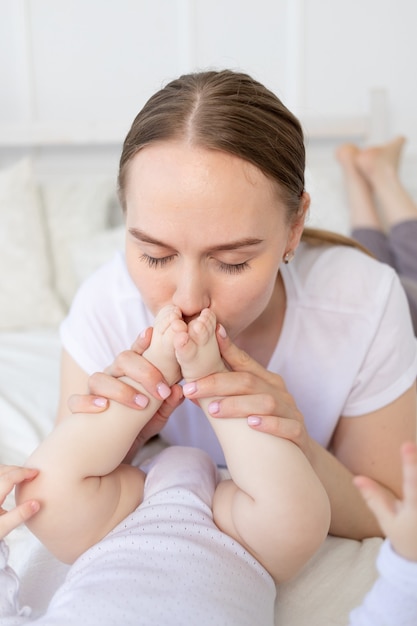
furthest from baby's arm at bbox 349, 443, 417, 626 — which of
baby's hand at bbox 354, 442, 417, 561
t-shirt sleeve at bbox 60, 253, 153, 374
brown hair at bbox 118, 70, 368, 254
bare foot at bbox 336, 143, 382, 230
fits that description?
bare foot at bbox 336, 143, 382, 230

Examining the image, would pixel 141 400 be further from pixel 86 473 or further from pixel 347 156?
pixel 347 156

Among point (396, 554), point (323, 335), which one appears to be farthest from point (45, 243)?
point (396, 554)

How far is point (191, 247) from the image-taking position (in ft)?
3.47

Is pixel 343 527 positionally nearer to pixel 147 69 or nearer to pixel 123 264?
pixel 123 264

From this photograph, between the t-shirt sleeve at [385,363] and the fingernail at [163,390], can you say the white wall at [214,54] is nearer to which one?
the t-shirt sleeve at [385,363]

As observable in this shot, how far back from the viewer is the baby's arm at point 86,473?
3.40 ft

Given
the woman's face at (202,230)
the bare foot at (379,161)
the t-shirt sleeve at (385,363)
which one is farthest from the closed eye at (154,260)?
the bare foot at (379,161)

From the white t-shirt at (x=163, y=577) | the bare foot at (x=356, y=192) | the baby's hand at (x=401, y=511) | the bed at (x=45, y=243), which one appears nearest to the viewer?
the baby's hand at (x=401, y=511)

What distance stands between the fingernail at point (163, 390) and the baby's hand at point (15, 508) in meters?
0.22

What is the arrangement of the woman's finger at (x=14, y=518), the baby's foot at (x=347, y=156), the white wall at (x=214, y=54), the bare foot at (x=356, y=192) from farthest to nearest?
the white wall at (x=214, y=54), the baby's foot at (x=347, y=156), the bare foot at (x=356, y=192), the woman's finger at (x=14, y=518)

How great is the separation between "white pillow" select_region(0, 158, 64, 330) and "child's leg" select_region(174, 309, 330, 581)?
136 cm

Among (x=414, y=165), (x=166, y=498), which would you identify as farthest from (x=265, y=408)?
(x=414, y=165)

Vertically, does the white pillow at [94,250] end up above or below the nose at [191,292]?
below

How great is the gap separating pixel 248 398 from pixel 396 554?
341 millimetres
